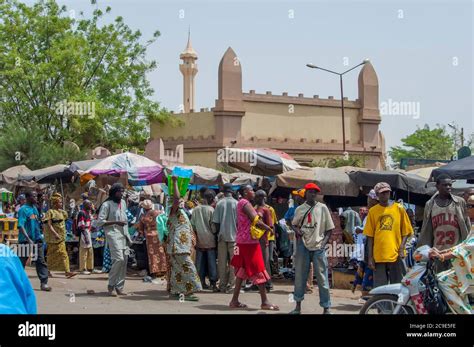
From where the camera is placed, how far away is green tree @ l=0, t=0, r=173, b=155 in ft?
125

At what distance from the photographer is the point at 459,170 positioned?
12141 mm

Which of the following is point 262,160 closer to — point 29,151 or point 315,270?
point 315,270

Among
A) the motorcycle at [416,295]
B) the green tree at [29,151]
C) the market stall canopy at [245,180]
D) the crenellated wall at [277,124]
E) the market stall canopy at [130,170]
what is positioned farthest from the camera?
the crenellated wall at [277,124]

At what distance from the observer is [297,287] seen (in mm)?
9680

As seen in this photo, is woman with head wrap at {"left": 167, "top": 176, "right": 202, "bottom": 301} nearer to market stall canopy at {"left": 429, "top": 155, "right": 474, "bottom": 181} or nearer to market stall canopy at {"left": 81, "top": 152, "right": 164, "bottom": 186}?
market stall canopy at {"left": 429, "top": 155, "right": 474, "bottom": 181}

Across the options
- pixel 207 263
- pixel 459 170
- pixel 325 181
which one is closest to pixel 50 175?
pixel 207 263

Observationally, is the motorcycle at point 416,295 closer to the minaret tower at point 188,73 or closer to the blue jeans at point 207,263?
the blue jeans at point 207,263

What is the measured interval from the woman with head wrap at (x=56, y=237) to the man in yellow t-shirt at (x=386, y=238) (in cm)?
629

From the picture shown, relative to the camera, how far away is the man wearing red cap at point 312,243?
31.4 feet

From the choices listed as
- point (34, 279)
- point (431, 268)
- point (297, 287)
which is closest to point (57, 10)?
point (34, 279)

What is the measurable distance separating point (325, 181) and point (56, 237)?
16.5ft

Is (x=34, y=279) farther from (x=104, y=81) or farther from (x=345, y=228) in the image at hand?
(x=104, y=81)

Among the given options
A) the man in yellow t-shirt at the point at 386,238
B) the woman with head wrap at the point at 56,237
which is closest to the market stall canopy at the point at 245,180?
the woman with head wrap at the point at 56,237
